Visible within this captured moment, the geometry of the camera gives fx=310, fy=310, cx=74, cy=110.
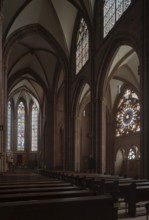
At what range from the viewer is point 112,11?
66.1ft

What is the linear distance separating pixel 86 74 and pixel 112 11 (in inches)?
229

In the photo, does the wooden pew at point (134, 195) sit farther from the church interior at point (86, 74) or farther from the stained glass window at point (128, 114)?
the stained glass window at point (128, 114)

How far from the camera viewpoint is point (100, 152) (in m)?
21.3

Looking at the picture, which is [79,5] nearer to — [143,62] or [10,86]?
[143,62]

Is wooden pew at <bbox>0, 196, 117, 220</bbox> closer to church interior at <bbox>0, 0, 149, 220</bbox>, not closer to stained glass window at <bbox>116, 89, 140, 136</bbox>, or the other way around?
church interior at <bbox>0, 0, 149, 220</bbox>

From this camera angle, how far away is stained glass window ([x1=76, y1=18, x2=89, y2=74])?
25.3 m

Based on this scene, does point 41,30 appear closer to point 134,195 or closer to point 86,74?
point 86,74

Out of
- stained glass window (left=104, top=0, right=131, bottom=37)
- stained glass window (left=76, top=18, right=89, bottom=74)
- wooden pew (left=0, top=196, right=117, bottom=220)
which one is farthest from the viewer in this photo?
stained glass window (left=76, top=18, right=89, bottom=74)

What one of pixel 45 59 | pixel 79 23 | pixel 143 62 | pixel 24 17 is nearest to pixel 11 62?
pixel 45 59

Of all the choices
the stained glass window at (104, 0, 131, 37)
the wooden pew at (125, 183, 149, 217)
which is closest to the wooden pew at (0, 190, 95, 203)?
the wooden pew at (125, 183, 149, 217)

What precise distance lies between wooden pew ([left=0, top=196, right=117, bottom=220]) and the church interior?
245 centimetres

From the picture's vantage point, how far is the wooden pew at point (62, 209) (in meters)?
4.00

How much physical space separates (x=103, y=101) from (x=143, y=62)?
7.46m

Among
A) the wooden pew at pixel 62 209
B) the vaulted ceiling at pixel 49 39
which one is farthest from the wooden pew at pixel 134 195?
the vaulted ceiling at pixel 49 39
